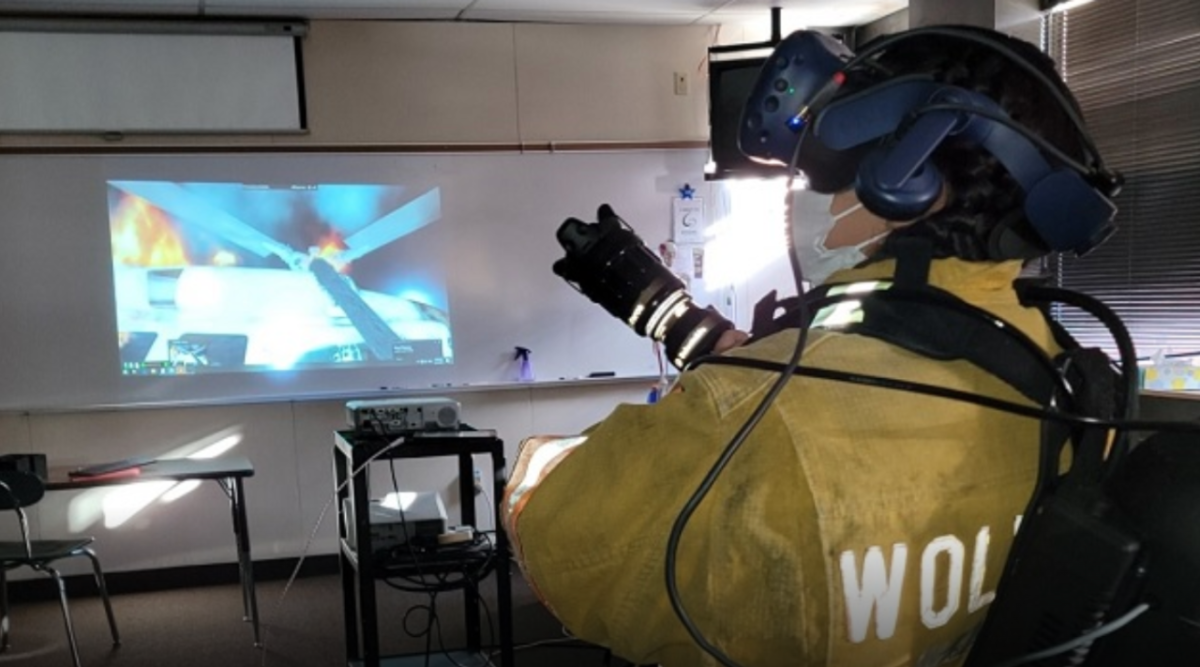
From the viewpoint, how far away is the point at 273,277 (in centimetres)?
422

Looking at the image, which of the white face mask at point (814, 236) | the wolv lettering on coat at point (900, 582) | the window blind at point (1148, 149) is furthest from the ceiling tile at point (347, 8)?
the wolv lettering on coat at point (900, 582)

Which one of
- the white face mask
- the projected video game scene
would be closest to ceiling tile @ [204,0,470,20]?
→ the projected video game scene

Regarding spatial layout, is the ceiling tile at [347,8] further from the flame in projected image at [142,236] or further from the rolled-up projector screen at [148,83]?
the flame in projected image at [142,236]

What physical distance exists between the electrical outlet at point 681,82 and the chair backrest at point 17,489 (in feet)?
10.7

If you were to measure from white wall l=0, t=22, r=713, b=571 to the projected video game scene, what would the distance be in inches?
9.1

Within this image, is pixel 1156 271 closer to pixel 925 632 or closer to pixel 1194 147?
pixel 1194 147

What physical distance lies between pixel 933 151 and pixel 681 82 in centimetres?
420

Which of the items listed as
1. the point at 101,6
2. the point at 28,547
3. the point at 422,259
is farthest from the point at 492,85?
the point at 28,547

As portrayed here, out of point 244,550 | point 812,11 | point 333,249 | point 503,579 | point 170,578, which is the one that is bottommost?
point 170,578

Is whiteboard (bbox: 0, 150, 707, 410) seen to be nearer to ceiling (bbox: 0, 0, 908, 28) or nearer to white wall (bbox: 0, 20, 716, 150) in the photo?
white wall (bbox: 0, 20, 716, 150)

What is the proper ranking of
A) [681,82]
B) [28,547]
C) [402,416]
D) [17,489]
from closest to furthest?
[402,416], [17,489], [28,547], [681,82]

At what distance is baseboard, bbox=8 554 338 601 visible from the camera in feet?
13.4

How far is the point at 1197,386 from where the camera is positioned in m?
2.81

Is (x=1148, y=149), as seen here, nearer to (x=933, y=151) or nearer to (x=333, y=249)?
(x=933, y=151)
